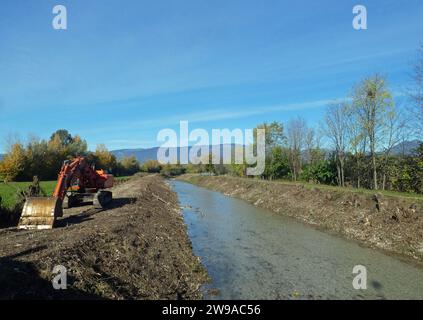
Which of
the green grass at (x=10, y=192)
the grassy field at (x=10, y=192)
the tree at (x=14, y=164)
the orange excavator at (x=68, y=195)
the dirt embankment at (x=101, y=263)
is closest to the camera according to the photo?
the dirt embankment at (x=101, y=263)

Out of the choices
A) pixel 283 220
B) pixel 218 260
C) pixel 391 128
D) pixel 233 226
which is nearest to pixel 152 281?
pixel 218 260

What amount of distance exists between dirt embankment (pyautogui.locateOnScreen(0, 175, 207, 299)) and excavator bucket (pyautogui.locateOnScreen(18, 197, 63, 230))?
0.67 m

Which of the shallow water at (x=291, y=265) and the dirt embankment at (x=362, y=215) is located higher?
the dirt embankment at (x=362, y=215)

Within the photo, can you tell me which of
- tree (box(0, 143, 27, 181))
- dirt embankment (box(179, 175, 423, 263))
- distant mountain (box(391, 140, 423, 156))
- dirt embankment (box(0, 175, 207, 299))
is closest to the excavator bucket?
dirt embankment (box(0, 175, 207, 299))

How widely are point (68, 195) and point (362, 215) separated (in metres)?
18.4

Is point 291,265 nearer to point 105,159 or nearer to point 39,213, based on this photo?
point 39,213

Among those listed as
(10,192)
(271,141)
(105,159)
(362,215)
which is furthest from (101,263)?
(105,159)

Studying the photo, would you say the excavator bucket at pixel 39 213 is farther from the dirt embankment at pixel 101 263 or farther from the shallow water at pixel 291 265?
the shallow water at pixel 291 265

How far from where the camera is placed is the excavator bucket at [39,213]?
1453 centimetres

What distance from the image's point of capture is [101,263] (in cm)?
1018

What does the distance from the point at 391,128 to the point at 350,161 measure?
743 cm

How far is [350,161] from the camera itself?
129 ft

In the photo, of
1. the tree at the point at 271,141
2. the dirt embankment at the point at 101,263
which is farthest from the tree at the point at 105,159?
the dirt embankment at the point at 101,263
